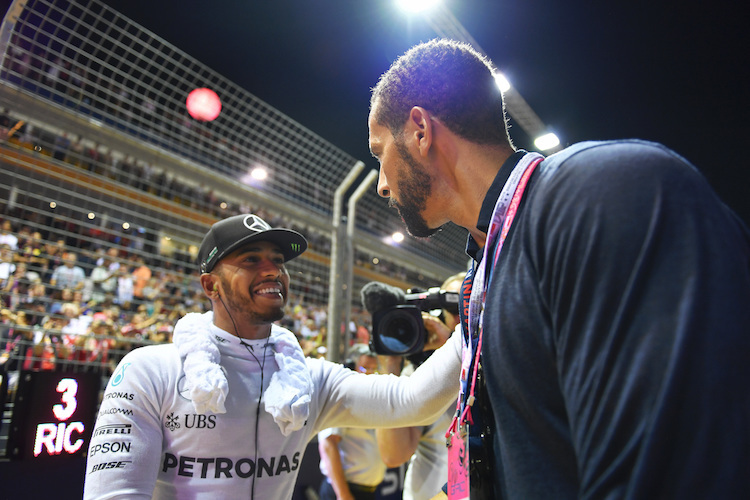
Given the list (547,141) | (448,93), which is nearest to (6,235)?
(448,93)

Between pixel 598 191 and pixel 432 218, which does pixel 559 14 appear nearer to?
pixel 432 218

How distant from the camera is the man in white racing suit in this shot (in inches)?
59.1

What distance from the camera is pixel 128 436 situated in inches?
57.5

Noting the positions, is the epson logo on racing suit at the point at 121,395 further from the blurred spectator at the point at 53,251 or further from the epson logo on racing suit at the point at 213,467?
the blurred spectator at the point at 53,251

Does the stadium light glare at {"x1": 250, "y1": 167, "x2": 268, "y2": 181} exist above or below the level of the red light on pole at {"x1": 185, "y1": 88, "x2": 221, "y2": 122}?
below

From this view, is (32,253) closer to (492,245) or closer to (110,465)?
(110,465)

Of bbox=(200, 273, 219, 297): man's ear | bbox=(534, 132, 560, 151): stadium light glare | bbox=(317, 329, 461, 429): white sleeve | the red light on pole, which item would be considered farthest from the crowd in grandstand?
bbox=(534, 132, 560, 151): stadium light glare

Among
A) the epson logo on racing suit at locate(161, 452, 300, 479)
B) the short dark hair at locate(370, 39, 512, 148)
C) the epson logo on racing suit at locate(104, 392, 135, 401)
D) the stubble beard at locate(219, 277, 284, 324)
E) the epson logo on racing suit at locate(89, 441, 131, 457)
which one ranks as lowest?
the epson logo on racing suit at locate(161, 452, 300, 479)

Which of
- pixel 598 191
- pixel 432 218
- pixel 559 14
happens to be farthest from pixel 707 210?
pixel 559 14

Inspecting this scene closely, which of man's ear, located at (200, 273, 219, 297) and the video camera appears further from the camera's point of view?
man's ear, located at (200, 273, 219, 297)

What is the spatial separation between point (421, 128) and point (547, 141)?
5.74 metres

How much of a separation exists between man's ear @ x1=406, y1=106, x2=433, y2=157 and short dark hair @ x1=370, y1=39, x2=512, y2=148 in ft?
0.06

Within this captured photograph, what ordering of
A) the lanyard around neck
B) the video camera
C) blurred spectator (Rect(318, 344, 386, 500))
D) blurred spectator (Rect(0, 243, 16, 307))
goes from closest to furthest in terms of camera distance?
the lanyard around neck, the video camera, blurred spectator (Rect(0, 243, 16, 307)), blurred spectator (Rect(318, 344, 386, 500))

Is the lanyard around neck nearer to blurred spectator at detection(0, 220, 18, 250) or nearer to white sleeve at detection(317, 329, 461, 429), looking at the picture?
white sleeve at detection(317, 329, 461, 429)
